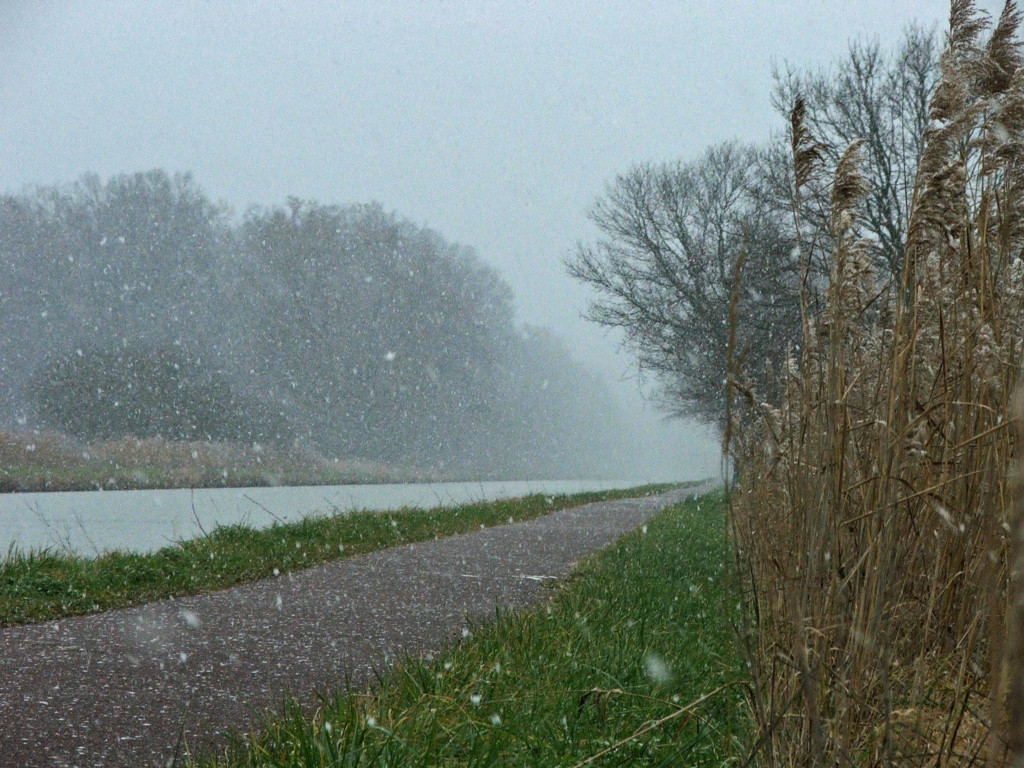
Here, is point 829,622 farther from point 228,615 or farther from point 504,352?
point 504,352

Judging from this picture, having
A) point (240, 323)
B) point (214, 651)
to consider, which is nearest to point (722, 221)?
point (214, 651)

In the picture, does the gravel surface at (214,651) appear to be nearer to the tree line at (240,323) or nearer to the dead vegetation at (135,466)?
the dead vegetation at (135,466)

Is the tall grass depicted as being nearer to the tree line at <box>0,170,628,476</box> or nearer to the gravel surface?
the gravel surface

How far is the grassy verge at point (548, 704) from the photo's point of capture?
223cm

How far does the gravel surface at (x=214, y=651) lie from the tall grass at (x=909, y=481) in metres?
1.48

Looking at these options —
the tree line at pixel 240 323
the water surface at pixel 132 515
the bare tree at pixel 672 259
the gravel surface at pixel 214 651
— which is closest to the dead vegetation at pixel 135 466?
the water surface at pixel 132 515

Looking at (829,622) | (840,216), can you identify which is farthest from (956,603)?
(840,216)

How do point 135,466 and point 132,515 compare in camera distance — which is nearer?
point 132,515

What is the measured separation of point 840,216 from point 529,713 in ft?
5.27

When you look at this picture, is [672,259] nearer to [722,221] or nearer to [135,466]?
[722,221]

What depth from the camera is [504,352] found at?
156 ft

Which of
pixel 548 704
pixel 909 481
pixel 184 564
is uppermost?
pixel 909 481

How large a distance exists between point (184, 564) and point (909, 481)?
4725 millimetres

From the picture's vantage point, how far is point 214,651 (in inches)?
143
